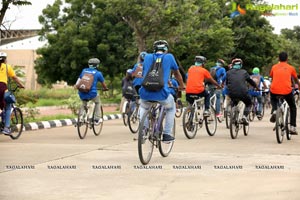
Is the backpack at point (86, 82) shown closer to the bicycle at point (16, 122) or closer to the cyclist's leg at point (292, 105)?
the bicycle at point (16, 122)

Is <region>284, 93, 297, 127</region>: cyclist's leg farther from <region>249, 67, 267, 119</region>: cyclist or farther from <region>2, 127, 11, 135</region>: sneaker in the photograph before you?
<region>249, 67, 267, 119</region>: cyclist

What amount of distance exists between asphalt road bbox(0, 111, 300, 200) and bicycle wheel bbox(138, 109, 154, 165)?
153 millimetres

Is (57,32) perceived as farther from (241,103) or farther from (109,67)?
(241,103)

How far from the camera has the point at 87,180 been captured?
739 cm

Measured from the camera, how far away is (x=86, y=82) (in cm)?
1383

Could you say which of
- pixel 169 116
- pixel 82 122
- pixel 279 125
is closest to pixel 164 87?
pixel 169 116

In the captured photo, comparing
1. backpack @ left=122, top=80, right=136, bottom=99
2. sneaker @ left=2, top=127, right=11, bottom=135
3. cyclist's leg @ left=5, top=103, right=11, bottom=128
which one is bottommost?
sneaker @ left=2, top=127, right=11, bottom=135

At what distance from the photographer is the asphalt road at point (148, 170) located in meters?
6.54

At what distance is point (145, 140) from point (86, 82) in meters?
5.26

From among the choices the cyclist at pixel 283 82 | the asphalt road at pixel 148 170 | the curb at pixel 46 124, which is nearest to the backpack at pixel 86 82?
the asphalt road at pixel 148 170

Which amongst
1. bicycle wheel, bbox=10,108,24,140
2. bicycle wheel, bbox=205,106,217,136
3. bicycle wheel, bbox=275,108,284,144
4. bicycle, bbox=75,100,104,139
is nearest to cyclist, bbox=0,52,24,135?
bicycle wheel, bbox=10,108,24,140

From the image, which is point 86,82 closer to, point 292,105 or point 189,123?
point 189,123

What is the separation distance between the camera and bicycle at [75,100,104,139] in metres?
13.7

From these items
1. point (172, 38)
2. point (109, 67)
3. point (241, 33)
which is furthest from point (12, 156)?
point (241, 33)
